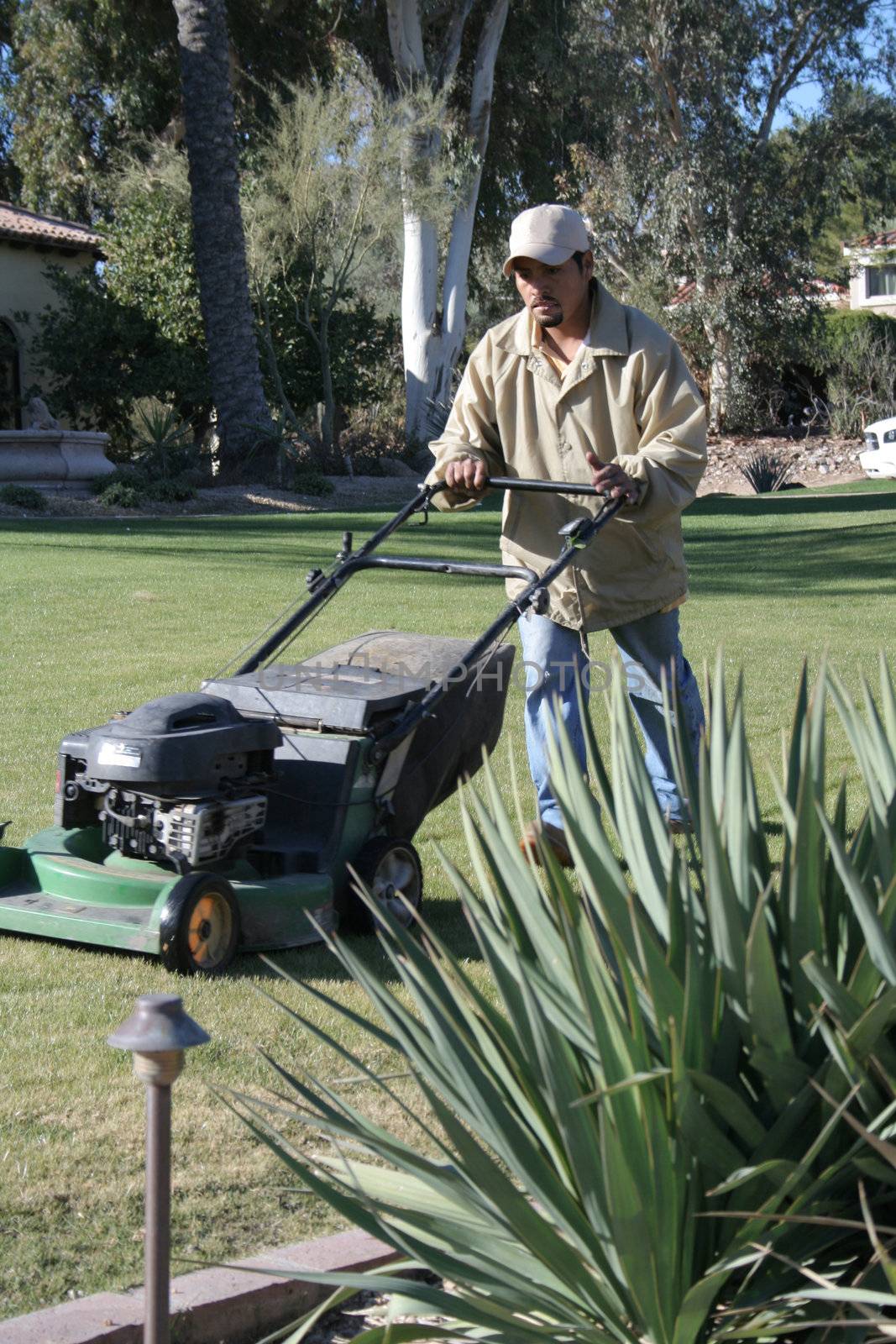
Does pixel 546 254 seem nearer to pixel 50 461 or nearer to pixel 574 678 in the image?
pixel 574 678

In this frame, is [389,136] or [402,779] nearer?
[402,779]

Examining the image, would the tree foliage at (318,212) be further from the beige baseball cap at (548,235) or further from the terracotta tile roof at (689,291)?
the beige baseball cap at (548,235)

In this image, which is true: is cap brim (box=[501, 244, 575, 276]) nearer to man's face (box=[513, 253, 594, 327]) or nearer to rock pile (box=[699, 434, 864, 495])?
man's face (box=[513, 253, 594, 327])

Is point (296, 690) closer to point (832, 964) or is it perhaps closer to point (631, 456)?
point (631, 456)

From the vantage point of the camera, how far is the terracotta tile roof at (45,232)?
29109 millimetres

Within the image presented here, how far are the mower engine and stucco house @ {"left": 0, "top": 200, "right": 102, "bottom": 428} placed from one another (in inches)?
1053

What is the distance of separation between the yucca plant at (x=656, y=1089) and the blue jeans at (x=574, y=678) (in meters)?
2.86

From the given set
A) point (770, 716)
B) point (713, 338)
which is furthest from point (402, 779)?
point (713, 338)

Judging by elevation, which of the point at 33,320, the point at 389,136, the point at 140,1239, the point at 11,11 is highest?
the point at 11,11

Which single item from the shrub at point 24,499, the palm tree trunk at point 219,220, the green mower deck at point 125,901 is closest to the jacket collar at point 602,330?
the green mower deck at point 125,901

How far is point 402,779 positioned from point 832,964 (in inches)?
106

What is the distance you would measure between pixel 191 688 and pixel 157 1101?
6467 mm

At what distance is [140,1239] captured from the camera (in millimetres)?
2787

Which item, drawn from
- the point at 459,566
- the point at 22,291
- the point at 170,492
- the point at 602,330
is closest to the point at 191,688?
the point at 459,566
